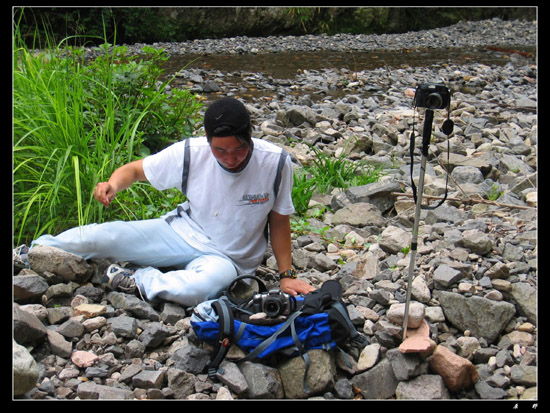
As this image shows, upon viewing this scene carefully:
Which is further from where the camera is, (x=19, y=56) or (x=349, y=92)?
(x=349, y=92)

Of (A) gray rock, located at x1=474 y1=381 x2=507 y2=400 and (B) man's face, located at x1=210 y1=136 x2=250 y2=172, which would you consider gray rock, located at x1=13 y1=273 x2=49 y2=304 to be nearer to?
(B) man's face, located at x1=210 y1=136 x2=250 y2=172

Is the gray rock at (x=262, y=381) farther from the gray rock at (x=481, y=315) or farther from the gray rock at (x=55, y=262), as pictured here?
the gray rock at (x=55, y=262)

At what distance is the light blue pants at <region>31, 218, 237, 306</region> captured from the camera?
2.82 meters

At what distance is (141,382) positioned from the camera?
2.29 metres

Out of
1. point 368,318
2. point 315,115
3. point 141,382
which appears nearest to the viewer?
point 141,382

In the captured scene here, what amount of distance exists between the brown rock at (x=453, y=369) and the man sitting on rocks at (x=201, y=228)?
764mm

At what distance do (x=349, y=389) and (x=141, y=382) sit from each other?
2.86 feet

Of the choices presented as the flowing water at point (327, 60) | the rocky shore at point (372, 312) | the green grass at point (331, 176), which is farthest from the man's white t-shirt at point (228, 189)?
the flowing water at point (327, 60)

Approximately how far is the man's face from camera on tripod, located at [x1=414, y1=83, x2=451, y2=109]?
856 millimetres

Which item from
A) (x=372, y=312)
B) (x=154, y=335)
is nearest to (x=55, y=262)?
(x=154, y=335)

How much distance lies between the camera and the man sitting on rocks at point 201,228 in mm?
2834

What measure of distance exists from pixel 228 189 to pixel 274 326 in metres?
0.78

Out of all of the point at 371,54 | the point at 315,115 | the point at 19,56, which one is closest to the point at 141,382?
the point at 19,56

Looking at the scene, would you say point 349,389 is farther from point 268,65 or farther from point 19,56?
point 268,65
